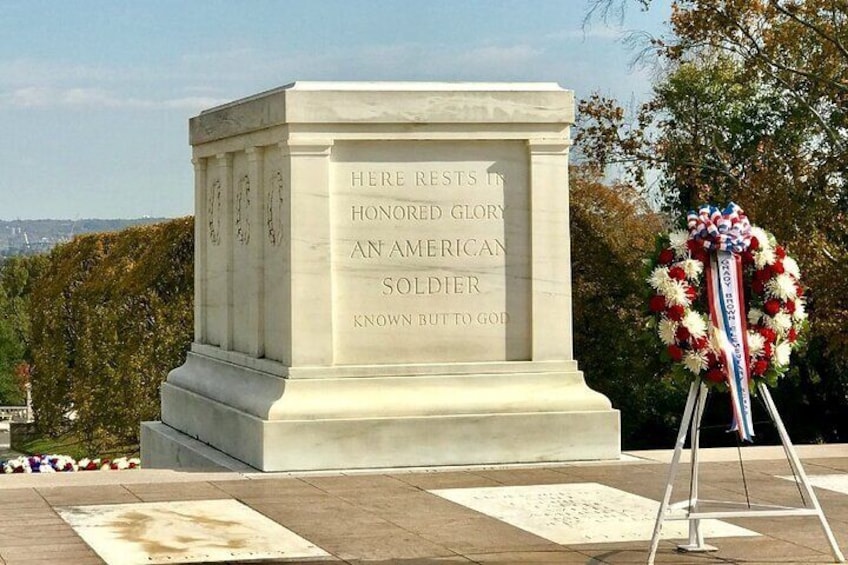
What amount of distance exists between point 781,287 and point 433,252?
4.87m

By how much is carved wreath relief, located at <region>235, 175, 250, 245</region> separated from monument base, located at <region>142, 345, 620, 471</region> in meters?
1.41

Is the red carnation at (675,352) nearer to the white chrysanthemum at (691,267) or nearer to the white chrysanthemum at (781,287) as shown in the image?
the white chrysanthemum at (691,267)

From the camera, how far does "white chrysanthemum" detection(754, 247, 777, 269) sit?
8.72 metres

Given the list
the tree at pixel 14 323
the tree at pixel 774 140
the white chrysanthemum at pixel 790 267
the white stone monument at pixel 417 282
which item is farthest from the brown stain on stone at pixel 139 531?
the tree at pixel 14 323

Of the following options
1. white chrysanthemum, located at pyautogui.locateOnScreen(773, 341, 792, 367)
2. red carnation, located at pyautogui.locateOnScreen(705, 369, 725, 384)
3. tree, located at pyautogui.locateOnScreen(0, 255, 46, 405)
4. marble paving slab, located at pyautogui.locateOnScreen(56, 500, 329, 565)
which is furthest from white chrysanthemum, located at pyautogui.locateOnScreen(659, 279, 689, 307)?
tree, located at pyautogui.locateOnScreen(0, 255, 46, 405)

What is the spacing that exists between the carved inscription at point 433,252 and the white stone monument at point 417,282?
0.01 metres

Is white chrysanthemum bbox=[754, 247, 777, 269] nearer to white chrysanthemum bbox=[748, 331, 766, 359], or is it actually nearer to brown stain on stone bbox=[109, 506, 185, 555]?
white chrysanthemum bbox=[748, 331, 766, 359]

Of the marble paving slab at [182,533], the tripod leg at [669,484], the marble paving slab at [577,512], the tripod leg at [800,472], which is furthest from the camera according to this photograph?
the marble paving slab at [577,512]

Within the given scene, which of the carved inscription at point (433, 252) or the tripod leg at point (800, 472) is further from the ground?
the carved inscription at point (433, 252)

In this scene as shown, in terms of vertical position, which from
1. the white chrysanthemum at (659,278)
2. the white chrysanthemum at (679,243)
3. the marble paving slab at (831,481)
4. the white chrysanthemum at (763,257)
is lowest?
the marble paving slab at (831,481)

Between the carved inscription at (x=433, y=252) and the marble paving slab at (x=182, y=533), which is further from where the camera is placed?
the carved inscription at (x=433, y=252)

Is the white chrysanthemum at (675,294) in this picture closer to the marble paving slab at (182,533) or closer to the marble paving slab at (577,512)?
the marble paving slab at (577,512)

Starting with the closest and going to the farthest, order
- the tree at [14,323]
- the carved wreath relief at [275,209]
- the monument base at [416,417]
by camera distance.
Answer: the monument base at [416,417]
the carved wreath relief at [275,209]
the tree at [14,323]

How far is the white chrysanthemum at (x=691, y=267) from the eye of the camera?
855 centimetres
